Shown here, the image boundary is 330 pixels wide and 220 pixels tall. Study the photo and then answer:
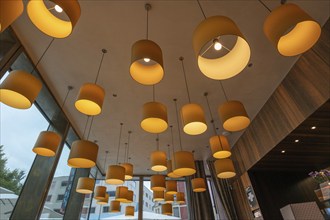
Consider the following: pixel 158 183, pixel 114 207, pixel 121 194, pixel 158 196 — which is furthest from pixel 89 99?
pixel 114 207

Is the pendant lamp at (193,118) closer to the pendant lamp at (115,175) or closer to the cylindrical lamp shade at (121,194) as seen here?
the pendant lamp at (115,175)

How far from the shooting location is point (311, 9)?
3.02 metres

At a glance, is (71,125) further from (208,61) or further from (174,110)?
(208,61)

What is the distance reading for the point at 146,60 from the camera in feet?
6.59

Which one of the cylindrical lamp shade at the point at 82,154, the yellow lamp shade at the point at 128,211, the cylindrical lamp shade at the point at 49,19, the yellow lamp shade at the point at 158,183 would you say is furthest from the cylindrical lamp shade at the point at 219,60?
the yellow lamp shade at the point at 128,211

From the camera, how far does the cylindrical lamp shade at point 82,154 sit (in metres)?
2.55

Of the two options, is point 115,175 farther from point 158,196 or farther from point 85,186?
point 158,196

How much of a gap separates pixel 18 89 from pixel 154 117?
1.42 meters

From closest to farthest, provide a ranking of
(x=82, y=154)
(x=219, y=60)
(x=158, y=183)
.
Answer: (x=219, y=60) < (x=82, y=154) < (x=158, y=183)

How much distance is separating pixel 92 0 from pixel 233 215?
675 centimetres

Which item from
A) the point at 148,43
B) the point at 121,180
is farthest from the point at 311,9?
the point at 121,180

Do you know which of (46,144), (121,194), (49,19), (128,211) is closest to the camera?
(49,19)

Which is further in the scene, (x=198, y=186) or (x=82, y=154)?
(x=198, y=186)

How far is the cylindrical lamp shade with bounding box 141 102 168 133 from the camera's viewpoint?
2.32 metres
